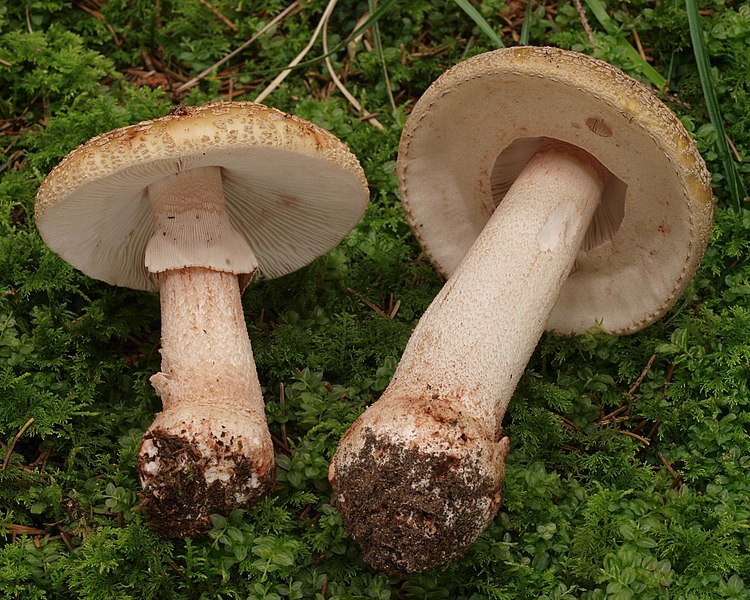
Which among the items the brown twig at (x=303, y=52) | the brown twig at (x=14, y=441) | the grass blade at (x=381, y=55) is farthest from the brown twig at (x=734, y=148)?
the brown twig at (x=14, y=441)

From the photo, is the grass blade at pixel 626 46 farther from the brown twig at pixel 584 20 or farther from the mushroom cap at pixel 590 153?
the mushroom cap at pixel 590 153

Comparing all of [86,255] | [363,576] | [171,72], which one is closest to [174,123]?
[86,255]

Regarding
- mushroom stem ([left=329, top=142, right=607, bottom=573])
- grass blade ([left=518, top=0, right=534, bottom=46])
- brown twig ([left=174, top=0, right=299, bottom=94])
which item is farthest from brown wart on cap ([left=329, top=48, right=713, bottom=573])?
brown twig ([left=174, top=0, right=299, bottom=94])

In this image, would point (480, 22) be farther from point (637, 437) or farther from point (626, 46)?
point (637, 437)

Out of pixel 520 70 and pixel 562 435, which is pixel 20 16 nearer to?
pixel 520 70

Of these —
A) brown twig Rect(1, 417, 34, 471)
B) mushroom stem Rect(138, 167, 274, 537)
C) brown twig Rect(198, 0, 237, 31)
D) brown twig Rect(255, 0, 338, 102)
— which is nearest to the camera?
mushroom stem Rect(138, 167, 274, 537)

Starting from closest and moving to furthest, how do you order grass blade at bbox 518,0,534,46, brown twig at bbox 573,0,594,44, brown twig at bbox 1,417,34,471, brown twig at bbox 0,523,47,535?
brown twig at bbox 0,523,47,535 < brown twig at bbox 1,417,34,471 < grass blade at bbox 518,0,534,46 < brown twig at bbox 573,0,594,44

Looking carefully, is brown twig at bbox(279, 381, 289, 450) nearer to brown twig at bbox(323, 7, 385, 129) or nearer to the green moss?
the green moss
